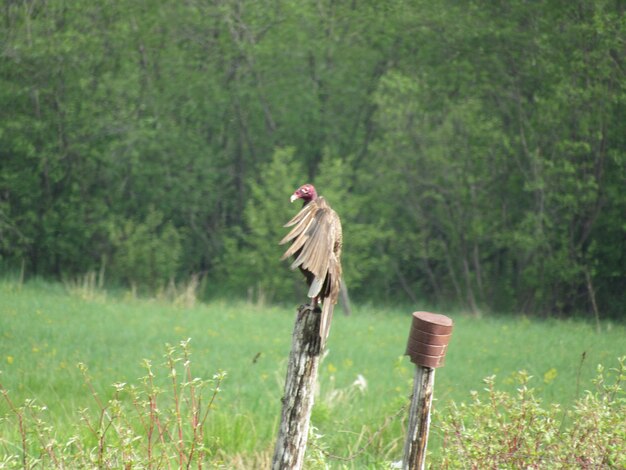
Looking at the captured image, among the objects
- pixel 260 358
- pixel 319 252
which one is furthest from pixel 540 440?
pixel 260 358

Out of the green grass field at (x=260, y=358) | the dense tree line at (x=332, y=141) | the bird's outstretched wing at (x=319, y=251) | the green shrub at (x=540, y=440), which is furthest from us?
the dense tree line at (x=332, y=141)

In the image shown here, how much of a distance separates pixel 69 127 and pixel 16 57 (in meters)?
2.08

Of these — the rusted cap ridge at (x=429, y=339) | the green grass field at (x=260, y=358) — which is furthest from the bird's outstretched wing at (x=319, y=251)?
the green grass field at (x=260, y=358)

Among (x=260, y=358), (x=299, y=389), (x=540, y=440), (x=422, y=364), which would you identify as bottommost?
(x=260, y=358)

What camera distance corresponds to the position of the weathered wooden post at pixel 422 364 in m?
4.31

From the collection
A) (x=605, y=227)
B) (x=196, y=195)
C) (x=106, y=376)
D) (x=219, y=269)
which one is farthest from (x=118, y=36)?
(x=106, y=376)

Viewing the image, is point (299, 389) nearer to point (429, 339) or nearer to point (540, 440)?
point (429, 339)

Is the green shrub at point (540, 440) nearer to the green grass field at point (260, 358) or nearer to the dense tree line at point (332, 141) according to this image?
the green grass field at point (260, 358)

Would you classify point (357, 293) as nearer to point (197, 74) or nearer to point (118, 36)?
point (197, 74)

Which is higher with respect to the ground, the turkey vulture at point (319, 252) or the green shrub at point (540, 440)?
the turkey vulture at point (319, 252)

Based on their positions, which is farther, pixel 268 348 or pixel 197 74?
pixel 197 74

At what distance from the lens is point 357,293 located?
23297 millimetres

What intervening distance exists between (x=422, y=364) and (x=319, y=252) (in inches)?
27.7

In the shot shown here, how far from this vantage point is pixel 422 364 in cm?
438
